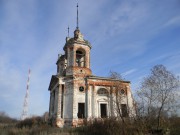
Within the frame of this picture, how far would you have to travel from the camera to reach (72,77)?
2141 centimetres

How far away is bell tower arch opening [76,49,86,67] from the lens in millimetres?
23678

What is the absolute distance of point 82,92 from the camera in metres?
21.3

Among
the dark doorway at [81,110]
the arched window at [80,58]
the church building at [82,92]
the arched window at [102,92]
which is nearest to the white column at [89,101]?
the church building at [82,92]

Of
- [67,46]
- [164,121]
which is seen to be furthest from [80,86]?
[164,121]

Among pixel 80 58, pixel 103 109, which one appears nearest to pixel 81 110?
pixel 103 109

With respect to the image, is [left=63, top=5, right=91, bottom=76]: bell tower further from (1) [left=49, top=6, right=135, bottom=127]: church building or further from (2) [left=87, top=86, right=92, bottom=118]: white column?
(2) [left=87, top=86, right=92, bottom=118]: white column

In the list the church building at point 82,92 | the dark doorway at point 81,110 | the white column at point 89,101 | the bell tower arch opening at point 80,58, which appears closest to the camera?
the church building at point 82,92

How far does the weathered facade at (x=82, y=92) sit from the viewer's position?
20.1 m

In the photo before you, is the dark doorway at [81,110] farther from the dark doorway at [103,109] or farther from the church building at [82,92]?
the dark doorway at [103,109]

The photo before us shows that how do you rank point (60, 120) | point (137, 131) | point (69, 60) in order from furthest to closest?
point (69, 60) < point (60, 120) < point (137, 131)

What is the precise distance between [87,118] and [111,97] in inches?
165

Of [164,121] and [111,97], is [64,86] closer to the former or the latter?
[111,97]

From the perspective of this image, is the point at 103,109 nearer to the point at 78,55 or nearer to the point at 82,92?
the point at 82,92

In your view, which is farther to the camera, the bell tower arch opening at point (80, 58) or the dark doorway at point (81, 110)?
the bell tower arch opening at point (80, 58)
